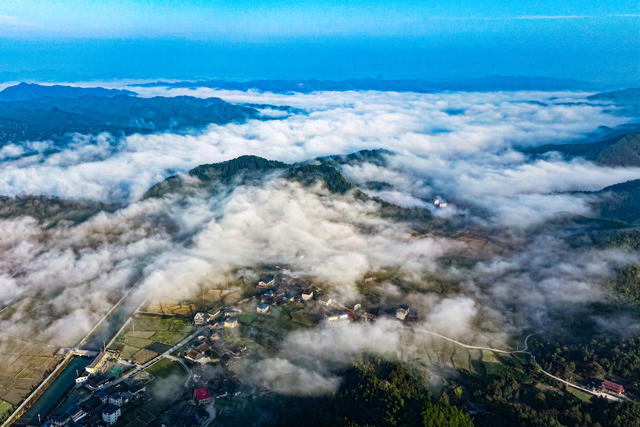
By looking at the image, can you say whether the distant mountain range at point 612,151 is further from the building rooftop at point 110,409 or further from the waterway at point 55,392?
the waterway at point 55,392

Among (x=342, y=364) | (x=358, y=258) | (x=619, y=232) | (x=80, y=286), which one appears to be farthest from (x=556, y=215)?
(x=80, y=286)

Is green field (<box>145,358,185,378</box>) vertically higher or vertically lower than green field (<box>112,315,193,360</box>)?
higher

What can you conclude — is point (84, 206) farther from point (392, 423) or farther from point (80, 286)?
point (392, 423)

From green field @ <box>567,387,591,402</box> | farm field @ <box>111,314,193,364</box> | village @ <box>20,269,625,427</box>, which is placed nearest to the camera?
village @ <box>20,269,625,427</box>

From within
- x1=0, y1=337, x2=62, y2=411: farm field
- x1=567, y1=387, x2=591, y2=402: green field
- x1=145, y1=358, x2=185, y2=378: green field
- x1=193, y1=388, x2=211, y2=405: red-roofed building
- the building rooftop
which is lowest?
x1=567, y1=387, x2=591, y2=402: green field

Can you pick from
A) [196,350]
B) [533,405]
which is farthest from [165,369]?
[533,405]

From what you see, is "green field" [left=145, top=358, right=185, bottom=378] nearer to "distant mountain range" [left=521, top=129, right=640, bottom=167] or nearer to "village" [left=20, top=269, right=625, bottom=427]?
"village" [left=20, top=269, right=625, bottom=427]

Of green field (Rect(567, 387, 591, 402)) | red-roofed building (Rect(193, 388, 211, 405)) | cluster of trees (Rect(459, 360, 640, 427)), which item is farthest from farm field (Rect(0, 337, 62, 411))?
green field (Rect(567, 387, 591, 402))

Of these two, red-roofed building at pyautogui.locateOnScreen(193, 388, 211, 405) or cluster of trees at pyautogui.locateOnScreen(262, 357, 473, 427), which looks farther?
red-roofed building at pyautogui.locateOnScreen(193, 388, 211, 405)
